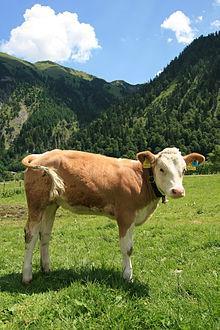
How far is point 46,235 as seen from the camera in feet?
34.4

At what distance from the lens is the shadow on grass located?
8508 millimetres

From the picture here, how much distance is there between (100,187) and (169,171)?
5.26ft

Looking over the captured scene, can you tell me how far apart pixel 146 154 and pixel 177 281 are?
273cm

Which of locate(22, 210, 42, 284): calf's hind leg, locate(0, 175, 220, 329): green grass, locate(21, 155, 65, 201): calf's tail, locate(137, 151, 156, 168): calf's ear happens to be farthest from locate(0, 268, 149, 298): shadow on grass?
locate(137, 151, 156, 168): calf's ear

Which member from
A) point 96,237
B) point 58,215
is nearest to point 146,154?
point 96,237

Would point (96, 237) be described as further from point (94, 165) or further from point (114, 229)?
point (94, 165)

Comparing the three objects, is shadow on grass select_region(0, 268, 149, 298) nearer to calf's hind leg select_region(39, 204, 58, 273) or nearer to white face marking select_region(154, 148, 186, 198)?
calf's hind leg select_region(39, 204, 58, 273)

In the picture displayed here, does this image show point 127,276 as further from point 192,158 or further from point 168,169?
point 192,158

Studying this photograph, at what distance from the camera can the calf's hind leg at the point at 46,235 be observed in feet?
34.0

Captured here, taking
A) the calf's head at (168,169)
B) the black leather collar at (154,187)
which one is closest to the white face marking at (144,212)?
the black leather collar at (154,187)

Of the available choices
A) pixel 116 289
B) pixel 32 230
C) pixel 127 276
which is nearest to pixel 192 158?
pixel 127 276

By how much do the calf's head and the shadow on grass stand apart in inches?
77.7

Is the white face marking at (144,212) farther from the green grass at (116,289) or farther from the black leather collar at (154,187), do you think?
the green grass at (116,289)

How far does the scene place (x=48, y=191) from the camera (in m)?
9.70
